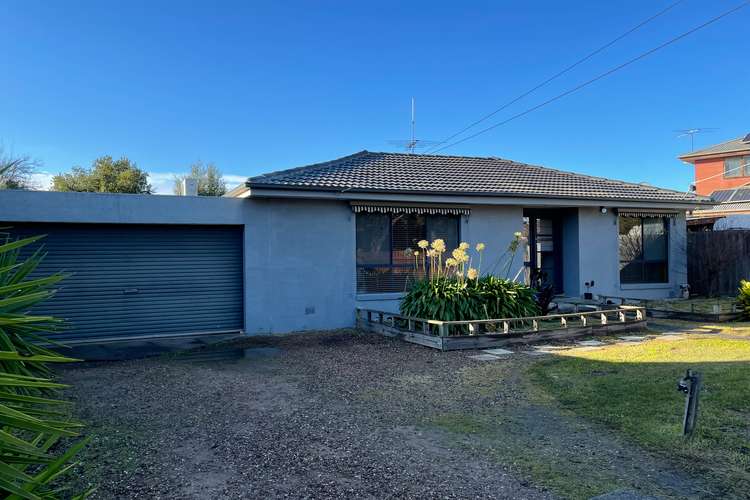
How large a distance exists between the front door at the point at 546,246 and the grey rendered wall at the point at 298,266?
6041 millimetres

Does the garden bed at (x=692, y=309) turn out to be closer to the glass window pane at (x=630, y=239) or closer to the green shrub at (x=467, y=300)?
the glass window pane at (x=630, y=239)

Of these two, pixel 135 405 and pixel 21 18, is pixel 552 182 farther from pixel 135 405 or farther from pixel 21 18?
pixel 21 18

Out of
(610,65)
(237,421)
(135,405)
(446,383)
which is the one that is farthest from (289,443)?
(610,65)

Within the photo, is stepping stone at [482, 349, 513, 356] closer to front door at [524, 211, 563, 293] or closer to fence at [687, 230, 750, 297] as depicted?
front door at [524, 211, 563, 293]

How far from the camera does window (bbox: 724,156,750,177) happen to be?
3203 cm

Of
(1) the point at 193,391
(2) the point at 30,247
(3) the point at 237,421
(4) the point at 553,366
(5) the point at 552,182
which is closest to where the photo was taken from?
(3) the point at 237,421

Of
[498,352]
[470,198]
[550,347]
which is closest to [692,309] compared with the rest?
[550,347]

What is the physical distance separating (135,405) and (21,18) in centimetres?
1302

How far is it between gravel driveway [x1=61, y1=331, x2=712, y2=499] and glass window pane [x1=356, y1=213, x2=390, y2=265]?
4.35 m

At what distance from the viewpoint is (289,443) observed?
186 inches

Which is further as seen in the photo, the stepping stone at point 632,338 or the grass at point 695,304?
the grass at point 695,304

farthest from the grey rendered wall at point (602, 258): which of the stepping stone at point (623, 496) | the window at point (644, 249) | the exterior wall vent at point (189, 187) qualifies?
the stepping stone at point (623, 496)

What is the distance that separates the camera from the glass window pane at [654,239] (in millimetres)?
16047

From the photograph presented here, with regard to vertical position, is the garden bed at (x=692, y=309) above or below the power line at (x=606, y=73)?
below
